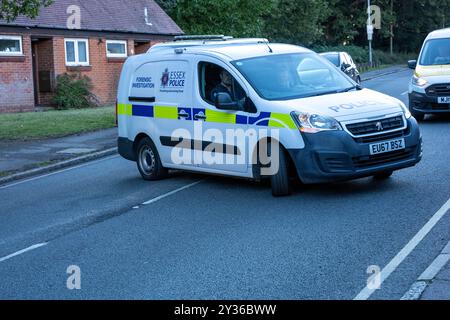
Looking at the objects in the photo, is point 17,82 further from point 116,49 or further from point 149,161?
point 149,161

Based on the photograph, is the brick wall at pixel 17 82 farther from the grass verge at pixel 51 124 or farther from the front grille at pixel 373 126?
the front grille at pixel 373 126

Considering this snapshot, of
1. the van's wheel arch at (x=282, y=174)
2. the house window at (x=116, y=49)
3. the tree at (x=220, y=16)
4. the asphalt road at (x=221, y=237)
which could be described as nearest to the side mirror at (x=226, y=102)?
the van's wheel arch at (x=282, y=174)

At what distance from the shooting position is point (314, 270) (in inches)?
259

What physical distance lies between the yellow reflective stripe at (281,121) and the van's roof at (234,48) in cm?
147

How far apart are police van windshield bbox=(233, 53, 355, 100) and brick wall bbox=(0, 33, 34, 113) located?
18.1m

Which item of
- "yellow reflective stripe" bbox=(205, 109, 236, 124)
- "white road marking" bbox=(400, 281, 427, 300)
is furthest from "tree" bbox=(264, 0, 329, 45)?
"white road marking" bbox=(400, 281, 427, 300)

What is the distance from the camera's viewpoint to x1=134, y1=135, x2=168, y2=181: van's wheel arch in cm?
1211

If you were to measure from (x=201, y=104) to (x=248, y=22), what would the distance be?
28.0 m

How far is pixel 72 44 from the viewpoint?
30391 mm

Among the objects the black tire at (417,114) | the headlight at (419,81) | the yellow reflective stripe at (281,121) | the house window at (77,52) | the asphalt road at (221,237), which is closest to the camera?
the asphalt road at (221,237)

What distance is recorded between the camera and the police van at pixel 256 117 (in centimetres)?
941
